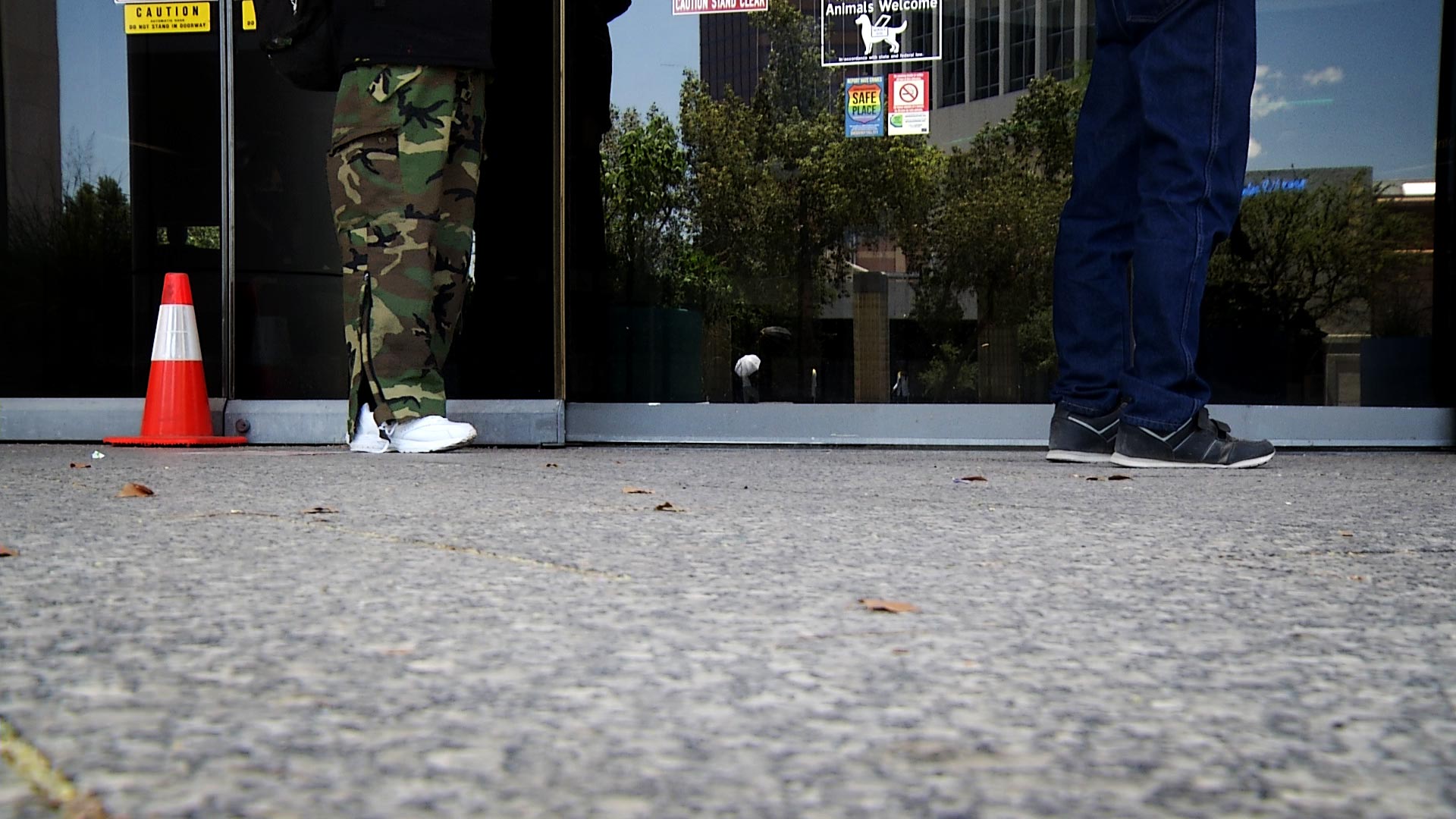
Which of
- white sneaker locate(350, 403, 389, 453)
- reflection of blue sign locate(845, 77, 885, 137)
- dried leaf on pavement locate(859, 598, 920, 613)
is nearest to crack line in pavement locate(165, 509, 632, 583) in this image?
dried leaf on pavement locate(859, 598, 920, 613)

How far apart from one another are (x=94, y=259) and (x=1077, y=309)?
404cm

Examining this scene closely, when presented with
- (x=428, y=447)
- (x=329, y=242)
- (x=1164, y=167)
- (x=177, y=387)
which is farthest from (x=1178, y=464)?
(x=329, y=242)

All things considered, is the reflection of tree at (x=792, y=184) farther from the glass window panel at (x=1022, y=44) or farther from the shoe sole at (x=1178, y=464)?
the shoe sole at (x=1178, y=464)

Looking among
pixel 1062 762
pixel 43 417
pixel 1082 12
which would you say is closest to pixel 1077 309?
pixel 1082 12

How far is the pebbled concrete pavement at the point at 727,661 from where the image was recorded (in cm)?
83

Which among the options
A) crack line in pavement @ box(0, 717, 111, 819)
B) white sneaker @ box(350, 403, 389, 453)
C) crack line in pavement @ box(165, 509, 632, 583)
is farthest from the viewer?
white sneaker @ box(350, 403, 389, 453)

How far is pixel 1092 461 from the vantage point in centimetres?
379

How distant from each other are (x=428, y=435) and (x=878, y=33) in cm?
251

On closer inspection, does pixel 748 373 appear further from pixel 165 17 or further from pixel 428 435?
pixel 165 17

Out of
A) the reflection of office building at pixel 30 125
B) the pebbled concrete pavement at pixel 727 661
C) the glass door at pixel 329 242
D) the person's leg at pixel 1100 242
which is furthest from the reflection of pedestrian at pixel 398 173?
the reflection of office building at pixel 30 125

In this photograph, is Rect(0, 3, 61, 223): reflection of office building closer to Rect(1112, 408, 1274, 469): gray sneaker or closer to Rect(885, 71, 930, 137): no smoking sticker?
Rect(885, 71, 930, 137): no smoking sticker

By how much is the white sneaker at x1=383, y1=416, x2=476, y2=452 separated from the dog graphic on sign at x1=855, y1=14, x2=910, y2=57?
7.70 ft

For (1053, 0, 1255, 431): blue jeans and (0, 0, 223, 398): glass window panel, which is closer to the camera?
(1053, 0, 1255, 431): blue jeans

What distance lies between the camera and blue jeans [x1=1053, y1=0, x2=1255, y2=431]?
3418 millimetres
